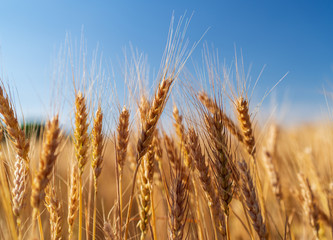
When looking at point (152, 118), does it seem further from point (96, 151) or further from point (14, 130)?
point (14, 130)

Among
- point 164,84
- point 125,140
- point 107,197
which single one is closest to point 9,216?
point 125,140

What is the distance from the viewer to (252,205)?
1572 mm

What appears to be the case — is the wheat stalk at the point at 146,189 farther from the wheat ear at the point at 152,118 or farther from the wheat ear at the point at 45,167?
the wheat ear at the point at 45,167

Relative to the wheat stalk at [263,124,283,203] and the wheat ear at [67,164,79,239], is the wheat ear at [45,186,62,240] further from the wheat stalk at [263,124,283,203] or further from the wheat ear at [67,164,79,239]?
the wheat stalk at [263,124,283,203]

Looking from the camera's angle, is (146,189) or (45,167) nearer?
(45,167)

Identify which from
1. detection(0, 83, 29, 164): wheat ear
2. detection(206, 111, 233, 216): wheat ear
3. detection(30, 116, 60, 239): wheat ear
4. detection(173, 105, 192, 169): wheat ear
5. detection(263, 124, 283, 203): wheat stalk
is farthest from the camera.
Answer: detection(263, 124, 283, 203): wheat stalk

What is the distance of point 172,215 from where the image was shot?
1.55 metres

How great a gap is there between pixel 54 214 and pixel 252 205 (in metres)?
1.11

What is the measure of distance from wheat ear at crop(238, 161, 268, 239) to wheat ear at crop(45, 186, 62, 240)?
3.46 feet

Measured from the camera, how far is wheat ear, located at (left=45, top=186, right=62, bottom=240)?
1.60m

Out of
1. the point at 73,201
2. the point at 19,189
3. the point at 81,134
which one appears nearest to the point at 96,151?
the point at 81,134

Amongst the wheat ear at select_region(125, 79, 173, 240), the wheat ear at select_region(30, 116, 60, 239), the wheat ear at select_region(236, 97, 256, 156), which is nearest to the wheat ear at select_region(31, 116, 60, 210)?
the wheat ear at select_region(30, 116, 60, 239)

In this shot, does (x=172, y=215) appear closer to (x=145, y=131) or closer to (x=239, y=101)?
(x=145, y=131)

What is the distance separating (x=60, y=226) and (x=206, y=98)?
1272 millimetres
